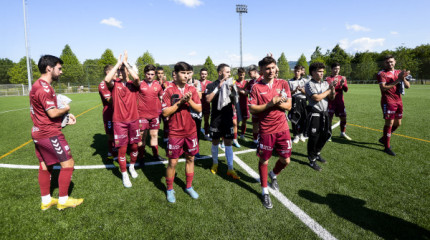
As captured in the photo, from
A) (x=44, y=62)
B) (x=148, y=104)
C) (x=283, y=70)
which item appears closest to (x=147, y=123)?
(x=148, y=104)

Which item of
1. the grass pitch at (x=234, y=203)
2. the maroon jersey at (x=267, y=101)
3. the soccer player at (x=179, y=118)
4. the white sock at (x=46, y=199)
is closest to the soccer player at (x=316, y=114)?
the grass pitch at (x=234, y=203)

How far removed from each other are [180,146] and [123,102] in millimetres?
1577

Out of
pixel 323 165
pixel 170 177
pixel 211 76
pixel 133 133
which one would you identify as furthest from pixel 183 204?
pixel 211 76

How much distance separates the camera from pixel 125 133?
4.09 m

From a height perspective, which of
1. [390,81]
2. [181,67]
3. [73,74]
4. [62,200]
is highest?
[73,74]

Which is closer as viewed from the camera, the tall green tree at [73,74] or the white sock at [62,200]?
the white sock at [62,200]

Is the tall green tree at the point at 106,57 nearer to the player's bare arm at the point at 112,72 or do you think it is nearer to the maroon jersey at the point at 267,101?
the player's bare arm at the point at 112,72

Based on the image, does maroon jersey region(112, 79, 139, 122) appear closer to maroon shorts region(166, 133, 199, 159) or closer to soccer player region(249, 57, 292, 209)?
maroon shorts region(166, 133, 199, 159)

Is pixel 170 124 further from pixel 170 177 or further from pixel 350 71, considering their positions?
pixel 350 71

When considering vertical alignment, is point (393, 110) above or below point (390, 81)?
below

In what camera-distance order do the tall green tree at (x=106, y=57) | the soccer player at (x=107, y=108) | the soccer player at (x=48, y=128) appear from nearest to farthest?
the soccer player at (x=48, y=128) < the soccer player at (x=107, y=108) < the tall green tree at (x=106, y=57)

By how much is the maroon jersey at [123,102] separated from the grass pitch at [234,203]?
1.37m

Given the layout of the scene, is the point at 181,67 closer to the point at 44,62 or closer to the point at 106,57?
the point at 44,62

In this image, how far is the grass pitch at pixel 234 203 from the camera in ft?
9.27
